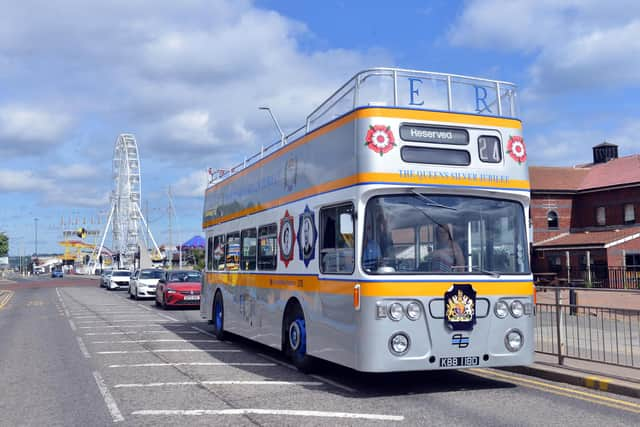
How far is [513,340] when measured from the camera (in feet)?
27.8

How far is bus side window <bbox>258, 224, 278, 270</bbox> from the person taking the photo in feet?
36.8

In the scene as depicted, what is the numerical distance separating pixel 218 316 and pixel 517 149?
8.39 m

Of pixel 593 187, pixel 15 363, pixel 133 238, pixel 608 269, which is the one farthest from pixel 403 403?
pixel 133 238

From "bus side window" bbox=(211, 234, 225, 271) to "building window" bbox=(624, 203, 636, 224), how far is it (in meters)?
40.6

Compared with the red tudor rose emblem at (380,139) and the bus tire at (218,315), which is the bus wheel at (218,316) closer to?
the bus tire at (218,315)

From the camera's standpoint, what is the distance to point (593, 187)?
171ft

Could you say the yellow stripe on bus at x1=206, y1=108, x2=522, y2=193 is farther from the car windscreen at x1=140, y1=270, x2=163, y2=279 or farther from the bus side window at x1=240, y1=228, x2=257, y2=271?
the car windscreen at x1=140, y1=270, x2=163, y2=279

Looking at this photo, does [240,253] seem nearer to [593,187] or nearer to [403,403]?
[403,403]

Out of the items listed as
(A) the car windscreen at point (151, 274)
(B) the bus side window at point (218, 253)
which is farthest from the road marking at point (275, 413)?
(A) the car windscreen at point (151, 274)

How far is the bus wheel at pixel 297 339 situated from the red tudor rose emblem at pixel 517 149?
371 cm

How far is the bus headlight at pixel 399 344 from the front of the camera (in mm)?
7867

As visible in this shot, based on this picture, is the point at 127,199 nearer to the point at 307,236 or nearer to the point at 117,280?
the point at 117,280

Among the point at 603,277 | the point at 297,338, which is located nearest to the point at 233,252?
the point at 297,338

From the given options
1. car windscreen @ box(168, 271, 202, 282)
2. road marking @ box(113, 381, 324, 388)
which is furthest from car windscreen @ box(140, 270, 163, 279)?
road marking @ box(113, 381, 324, 388)
